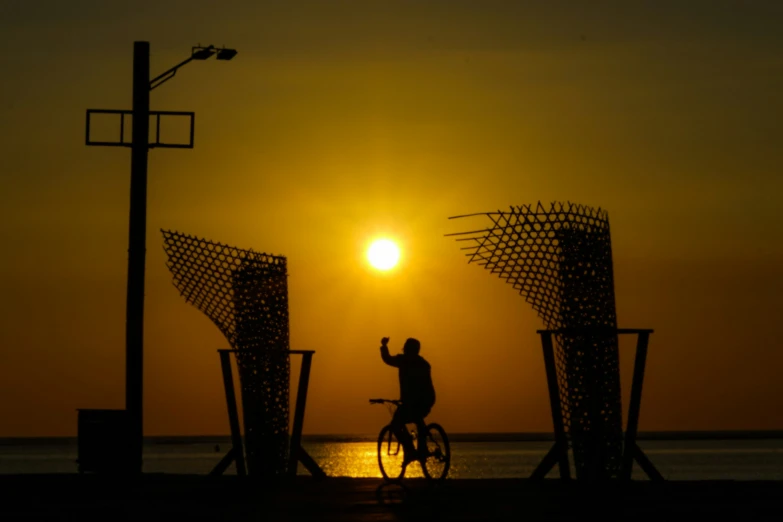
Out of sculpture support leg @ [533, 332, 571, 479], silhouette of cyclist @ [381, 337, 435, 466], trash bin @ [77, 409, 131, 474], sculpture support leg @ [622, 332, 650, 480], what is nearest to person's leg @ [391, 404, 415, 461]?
silhouette of cyclist @ [381, 337, 435, 466]

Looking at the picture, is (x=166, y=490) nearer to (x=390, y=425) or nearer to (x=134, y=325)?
(x=390, y=425)

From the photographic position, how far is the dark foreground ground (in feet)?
51.3

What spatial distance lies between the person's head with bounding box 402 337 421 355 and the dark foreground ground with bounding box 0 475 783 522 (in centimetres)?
178

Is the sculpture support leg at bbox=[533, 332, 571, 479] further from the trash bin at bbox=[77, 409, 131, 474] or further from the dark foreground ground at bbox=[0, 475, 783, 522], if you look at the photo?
the trash bin at bbox=[77, 409, 131, 474]

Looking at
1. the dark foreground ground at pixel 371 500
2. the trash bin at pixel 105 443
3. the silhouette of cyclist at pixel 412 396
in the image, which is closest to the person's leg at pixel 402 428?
the silhouette of cyclist at pixel 412 396

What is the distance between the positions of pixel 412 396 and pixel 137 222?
19.1 ft

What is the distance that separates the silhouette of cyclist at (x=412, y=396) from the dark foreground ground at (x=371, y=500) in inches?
26.2

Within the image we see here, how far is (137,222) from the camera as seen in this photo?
2380 centimetres

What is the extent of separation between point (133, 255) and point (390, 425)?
5.44 metres

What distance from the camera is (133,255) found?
23734 mm

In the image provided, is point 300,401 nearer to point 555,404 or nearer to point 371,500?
point 555,404

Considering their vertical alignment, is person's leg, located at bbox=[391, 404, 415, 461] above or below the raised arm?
below

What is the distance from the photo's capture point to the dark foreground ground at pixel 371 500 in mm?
15648

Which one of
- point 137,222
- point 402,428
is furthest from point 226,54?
point 402,428
